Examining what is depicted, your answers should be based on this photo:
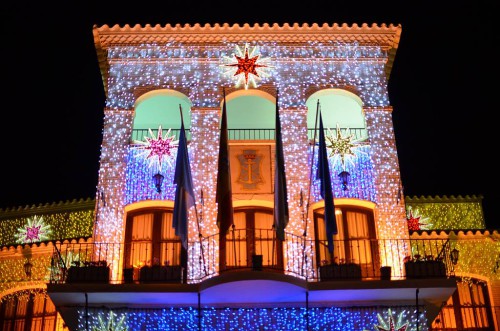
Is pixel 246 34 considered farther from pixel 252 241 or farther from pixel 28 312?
pixel 28 312

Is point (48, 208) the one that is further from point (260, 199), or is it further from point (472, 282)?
point (472, 282)

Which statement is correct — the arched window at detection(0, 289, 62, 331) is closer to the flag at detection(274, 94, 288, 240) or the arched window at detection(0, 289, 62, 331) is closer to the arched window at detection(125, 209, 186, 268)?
the arched window at detection(125, 209, 186, 268)

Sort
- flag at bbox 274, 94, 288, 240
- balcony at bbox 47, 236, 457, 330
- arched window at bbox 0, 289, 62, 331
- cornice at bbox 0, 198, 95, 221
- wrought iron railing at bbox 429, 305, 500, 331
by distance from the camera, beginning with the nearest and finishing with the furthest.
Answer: balcony at bbox 47, 236, 457, 330, flag at bbox 274, 94, 288, 240, wrought iron railing at bbox 429, 305, 500, 331, arched window at bbox 0, 289, 62, 331, cornice at bbox 0, 198, 95, 221

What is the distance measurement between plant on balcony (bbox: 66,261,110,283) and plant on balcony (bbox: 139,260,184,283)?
0.88 meters

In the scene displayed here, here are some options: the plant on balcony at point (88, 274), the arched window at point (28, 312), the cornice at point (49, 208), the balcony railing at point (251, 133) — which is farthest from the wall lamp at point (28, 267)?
the balcony railing at point (251, 133)

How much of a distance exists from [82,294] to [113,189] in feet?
11.6

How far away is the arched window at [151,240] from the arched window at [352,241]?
3.83 m

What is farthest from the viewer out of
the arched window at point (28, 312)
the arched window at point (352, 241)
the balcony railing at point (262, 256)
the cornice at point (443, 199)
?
the cornice at point (443, 199)

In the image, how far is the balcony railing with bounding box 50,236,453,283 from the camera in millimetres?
17797

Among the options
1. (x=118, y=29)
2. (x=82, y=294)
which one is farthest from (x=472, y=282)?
(x=118, y=29)

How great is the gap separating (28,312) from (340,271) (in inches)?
378

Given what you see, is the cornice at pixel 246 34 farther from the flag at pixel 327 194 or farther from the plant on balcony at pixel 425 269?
the plant on balcony at pixel 425 269

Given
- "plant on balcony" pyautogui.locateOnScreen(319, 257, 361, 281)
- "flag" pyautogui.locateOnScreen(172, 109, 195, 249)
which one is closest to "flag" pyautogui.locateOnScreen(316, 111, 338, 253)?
"plant on balcony" pyautogui.locateOnScreen(319, 257, 361, 281)

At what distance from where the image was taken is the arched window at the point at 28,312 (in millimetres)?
20156
